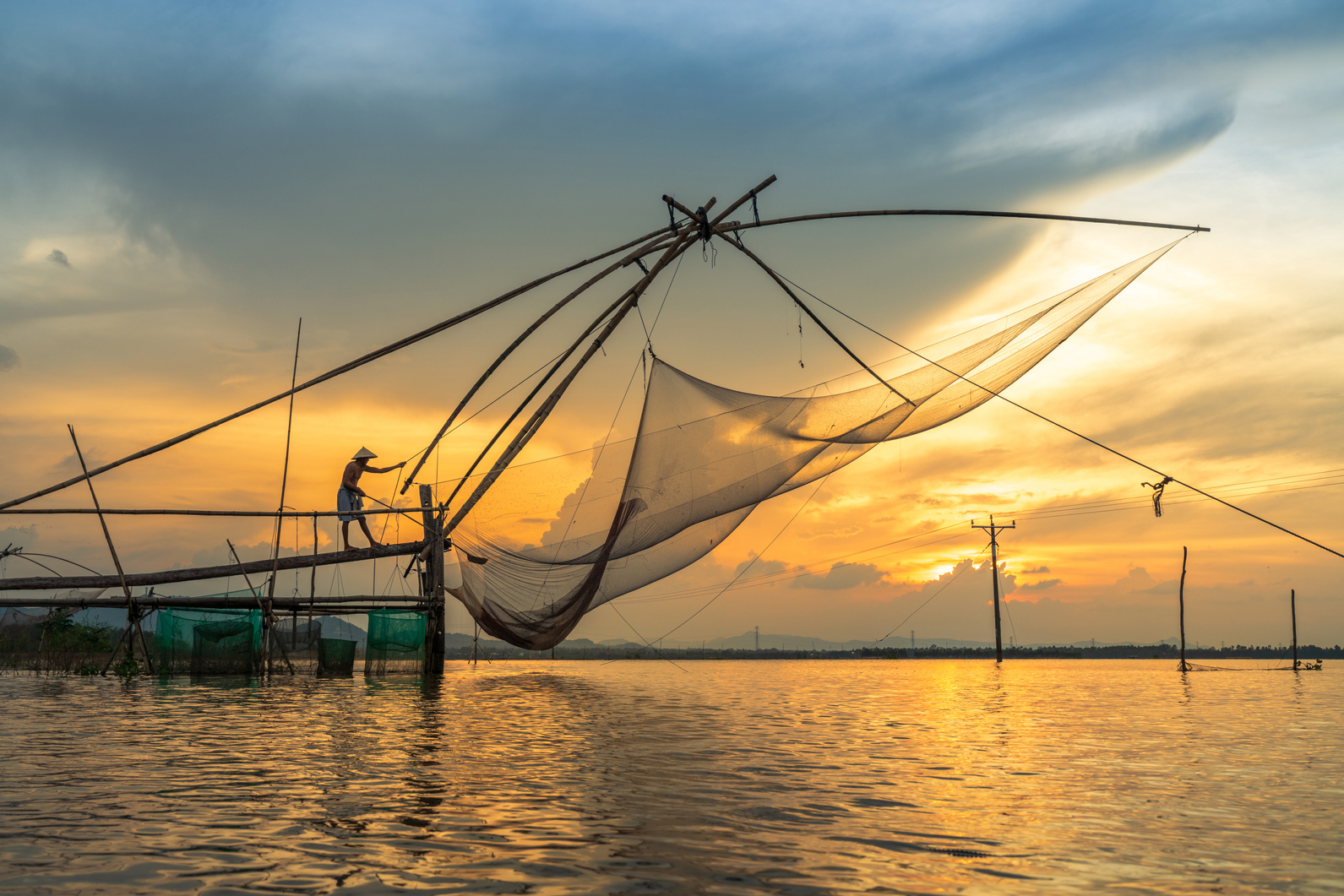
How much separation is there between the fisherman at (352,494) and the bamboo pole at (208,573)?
0.17m

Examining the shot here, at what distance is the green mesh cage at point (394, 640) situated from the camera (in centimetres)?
1697

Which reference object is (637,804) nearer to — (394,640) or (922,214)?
(922,214)

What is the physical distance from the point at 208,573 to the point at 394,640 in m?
3.88

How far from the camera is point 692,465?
1064 centimetres

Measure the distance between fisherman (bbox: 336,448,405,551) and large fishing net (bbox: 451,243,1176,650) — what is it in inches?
103

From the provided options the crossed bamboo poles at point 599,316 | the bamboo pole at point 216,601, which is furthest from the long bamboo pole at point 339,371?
the bamboo pole at point 216,601

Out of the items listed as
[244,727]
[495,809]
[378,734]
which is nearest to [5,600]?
[244,727]

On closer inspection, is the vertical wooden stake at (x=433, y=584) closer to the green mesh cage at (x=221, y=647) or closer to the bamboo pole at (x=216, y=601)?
the bamboo pole at (x=216, y=601)

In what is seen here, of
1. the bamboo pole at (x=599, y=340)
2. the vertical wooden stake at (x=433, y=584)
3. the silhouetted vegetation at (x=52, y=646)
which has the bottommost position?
the silhouetted vegetation at (x=52, y=646)

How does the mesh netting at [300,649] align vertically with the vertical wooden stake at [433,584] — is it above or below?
below

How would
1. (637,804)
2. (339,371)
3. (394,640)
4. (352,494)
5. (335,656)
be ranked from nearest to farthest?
1. (637,804)
2. (339,371)
3. (352,494)
4. (394,640)
5. (335,656)

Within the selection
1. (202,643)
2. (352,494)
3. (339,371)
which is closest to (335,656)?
(202,643)

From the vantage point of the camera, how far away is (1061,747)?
9.06 m

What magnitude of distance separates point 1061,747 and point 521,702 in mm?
7630
